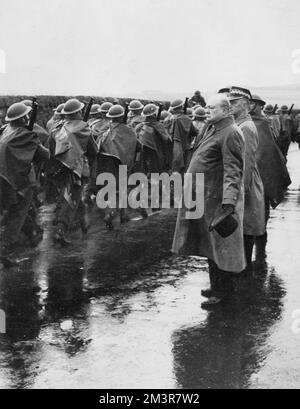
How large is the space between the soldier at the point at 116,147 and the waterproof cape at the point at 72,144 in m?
1.11

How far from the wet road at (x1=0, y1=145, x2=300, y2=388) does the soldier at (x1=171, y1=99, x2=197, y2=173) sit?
17.2 ft

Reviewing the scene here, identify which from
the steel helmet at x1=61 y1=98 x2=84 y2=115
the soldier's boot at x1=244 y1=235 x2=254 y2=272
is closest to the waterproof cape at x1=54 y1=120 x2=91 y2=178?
A: the steel helmet at x1=61 y1=98 x2=84 y2=115

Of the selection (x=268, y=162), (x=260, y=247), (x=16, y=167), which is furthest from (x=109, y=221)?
(x=268, y=162)

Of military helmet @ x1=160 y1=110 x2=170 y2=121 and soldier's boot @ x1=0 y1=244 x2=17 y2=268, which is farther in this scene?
military helmet @ x1=160 y1=110 x2=170 y2=121

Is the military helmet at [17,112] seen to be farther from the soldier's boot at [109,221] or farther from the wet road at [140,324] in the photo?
the soldier's boot at [109,221]

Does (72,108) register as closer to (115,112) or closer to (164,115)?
(115,112)

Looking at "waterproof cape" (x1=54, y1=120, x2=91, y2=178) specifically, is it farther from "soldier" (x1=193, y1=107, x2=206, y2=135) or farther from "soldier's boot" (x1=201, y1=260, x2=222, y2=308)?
"soldier" (x1=193, y1=107, x2=206, y2=135)

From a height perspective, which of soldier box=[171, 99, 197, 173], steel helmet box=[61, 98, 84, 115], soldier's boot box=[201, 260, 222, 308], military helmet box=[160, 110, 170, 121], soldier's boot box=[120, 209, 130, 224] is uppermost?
steel helmet box=[61, 98, 84, 115]

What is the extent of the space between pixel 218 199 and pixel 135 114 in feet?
28.3

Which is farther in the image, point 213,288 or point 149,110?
point 149,110

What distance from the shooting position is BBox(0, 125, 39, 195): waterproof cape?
27.7 feet

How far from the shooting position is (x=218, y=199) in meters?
6.32

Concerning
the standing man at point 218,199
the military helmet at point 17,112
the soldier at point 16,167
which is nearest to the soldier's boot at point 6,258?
the soldier at point 16,167

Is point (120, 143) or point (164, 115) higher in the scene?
point (164, 115)
